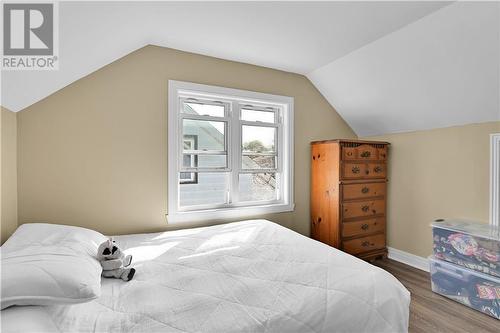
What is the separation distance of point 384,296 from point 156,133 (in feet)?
7.31

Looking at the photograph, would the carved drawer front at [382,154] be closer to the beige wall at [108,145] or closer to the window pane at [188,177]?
the beige wall at [108,145]

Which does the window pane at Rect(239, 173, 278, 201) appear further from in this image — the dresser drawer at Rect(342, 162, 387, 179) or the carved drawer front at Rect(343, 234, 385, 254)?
the carved drawer front at Rect(343, 234, 385, 254)

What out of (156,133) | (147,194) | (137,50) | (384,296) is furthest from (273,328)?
(137,50)

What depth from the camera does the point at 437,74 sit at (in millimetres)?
2383

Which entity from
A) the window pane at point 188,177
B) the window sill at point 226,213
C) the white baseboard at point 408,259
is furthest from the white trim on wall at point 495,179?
the window pane at point 188,177

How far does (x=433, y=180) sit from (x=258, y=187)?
79.4 inches

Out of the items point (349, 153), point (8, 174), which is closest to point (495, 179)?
point (349, 153)

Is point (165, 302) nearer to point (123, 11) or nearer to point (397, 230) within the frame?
point (123, 11)

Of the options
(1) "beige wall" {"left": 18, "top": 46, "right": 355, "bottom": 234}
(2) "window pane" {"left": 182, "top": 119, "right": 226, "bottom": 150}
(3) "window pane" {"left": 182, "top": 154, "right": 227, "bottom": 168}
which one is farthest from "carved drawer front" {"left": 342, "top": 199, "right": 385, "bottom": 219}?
(1) "beige wall" {"left": 18, "top": 46, "right": 355, "bottom": 234}

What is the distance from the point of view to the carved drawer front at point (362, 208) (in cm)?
297

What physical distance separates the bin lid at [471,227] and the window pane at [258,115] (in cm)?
210

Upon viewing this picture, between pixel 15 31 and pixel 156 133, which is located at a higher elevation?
pixel 15 31

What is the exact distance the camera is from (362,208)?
3.11 meters

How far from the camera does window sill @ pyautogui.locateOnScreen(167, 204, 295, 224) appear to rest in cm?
258
